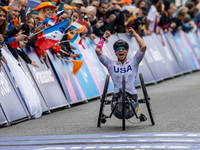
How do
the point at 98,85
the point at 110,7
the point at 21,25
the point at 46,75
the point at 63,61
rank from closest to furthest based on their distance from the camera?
the point at 21,25
the point at 46,75
the point at 63,61
the point at 98,85
the point at 110,7

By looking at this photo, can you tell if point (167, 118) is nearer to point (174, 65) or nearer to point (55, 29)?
point (55, 29)

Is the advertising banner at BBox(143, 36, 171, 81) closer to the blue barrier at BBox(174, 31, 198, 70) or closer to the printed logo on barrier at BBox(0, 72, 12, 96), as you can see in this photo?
the blue barrier at BBox(174, 31, 198, 70)

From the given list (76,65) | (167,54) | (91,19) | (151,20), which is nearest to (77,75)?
(76,65)

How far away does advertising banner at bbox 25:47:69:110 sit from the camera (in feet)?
32.7

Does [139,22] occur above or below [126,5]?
below

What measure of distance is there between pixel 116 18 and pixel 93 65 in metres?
2.76

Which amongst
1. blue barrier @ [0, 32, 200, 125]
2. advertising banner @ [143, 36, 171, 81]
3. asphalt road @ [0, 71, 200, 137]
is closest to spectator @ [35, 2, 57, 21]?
blue barrier @ [0, 32, 200, 125]

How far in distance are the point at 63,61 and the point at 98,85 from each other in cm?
156

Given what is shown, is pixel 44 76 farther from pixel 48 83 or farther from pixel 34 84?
pixel 34 84

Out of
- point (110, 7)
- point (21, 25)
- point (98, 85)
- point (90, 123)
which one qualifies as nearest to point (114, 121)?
point (90, 123)

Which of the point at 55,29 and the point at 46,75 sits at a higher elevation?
the point at 55,29

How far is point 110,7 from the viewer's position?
1454 centimetres

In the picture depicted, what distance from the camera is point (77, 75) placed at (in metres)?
11.7

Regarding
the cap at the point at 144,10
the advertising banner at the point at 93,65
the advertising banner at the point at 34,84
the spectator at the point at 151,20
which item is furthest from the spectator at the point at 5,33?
the spectator at the point at 151,20
